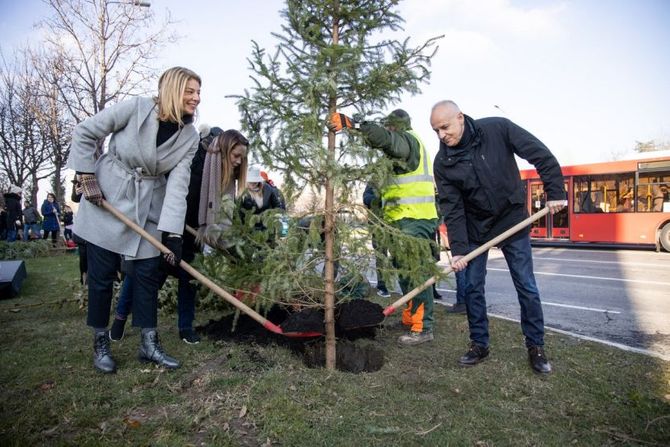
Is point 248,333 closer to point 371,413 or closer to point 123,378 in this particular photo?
point 123,378

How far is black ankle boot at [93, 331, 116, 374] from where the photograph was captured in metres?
3.27

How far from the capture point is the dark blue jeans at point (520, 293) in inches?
136

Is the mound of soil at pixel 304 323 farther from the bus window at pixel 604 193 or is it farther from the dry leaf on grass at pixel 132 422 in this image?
the bus window at pixel 604 193

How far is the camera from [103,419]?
8.50 feet

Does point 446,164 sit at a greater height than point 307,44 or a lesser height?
lesser

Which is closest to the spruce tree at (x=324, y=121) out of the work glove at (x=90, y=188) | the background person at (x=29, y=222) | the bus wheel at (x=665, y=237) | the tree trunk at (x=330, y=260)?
the tree trunk at (x=330, y=260)

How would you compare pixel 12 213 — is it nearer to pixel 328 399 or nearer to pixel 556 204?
pixel 328 399

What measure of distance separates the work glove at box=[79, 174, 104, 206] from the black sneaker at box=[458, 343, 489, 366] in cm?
297

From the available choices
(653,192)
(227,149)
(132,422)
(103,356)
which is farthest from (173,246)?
(653,192)

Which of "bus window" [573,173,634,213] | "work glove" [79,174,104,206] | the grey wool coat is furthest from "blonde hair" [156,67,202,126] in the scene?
"bus window" [573,173,634,213]

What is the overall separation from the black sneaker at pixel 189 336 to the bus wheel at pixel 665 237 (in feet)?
48.4

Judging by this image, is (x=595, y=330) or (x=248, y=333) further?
(x=595, y=330)

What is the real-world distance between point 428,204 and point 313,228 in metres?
1.50

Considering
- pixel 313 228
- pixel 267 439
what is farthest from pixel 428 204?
pixel 267 439
